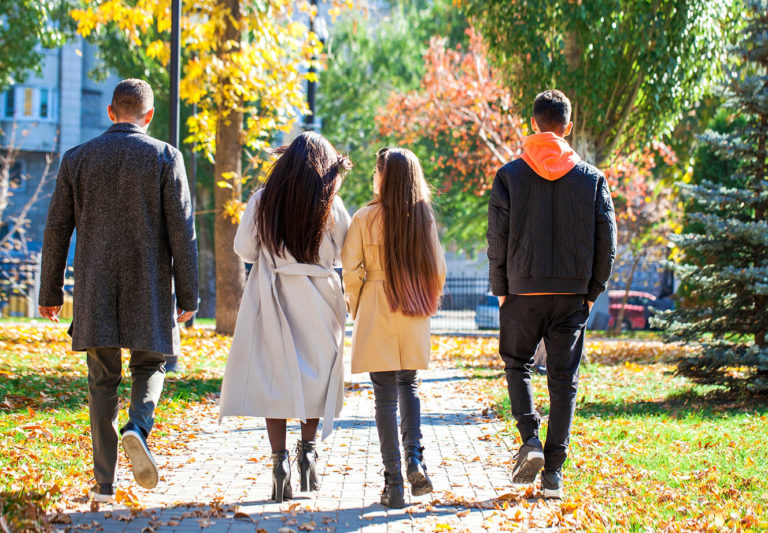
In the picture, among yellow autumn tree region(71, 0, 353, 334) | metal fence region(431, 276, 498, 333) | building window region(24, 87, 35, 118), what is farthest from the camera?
building window region(24, 87, 35, 118)

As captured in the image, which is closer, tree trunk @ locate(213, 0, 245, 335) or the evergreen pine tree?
the evergreen pine tree

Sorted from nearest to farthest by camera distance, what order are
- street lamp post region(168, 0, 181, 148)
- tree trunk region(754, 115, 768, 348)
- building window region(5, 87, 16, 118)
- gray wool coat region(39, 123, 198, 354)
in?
gray wool coat region(39, 123, 198, 354), tree trunk region(754, 115, 768, 348), street lamp post region(168, 0, 181, 148), building window region(5, 87, 16, 118)

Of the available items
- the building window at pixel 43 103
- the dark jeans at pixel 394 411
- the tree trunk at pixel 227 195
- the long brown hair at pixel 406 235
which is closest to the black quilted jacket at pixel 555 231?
the long brown hair at pixel 406 235

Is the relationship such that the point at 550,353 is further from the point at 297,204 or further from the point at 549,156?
the point at 297,204

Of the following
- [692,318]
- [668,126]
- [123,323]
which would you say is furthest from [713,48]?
[123,323]

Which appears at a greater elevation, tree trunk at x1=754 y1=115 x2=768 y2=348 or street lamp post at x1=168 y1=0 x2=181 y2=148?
street lamp post at x1=168 y1=0 x2=181 y2=148

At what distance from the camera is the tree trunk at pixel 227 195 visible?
45.3ft

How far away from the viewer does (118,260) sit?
15.4ft

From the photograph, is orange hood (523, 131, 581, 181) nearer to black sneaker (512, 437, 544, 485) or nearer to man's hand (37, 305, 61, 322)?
black sneaker (512, 437, 544, 485)

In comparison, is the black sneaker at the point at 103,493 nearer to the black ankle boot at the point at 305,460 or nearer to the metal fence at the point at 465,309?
the black ankle boot at the point at 305,460

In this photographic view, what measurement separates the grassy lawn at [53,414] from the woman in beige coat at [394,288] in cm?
178

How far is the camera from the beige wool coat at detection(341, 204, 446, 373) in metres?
4.94

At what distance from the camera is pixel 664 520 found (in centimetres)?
457

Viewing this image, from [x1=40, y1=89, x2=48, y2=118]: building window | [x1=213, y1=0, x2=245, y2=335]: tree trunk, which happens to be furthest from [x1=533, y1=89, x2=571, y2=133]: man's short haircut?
[x1=40, y1=89, x2=48, y2=118]: building window
